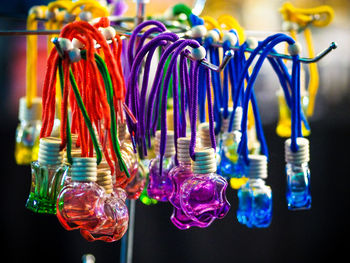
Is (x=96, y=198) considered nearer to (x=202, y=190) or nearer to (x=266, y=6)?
(x=202, y=190)

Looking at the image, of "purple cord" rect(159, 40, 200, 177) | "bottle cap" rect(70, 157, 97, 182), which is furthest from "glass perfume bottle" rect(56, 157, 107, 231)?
"purple cord" rect(159, 40, 200, 177)

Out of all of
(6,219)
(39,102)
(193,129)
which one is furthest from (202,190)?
(6,219)

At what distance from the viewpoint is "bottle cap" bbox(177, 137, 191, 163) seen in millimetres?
534

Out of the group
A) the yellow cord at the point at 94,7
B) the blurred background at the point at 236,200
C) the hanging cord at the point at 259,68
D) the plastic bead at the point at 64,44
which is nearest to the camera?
the plastic bead at the point at 64,44

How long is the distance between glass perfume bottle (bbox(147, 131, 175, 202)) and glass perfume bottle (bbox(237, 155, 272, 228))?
9 centimetres

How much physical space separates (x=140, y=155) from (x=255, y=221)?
6.1 inches

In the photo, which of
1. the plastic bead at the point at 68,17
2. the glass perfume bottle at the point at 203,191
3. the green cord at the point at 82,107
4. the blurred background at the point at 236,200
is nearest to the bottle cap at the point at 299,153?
the glass perfume bottle at the point at 203,191

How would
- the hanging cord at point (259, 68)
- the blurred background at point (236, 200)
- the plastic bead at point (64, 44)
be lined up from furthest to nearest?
the blurred background at point (236, 200)
the hanging cord at point (259, 68)
the plastic bead at point (64, 44)

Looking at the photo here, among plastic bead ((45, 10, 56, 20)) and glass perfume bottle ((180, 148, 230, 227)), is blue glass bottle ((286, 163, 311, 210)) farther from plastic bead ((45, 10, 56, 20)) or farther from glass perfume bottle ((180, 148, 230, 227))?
plastic bead ((45, 10, 56, 20))

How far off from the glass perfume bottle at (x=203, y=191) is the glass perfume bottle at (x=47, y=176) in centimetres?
12

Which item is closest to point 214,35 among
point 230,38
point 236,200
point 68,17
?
point 230,38

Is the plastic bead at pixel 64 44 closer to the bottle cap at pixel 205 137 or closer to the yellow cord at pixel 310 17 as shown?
the bottle cap at pixel 205 137

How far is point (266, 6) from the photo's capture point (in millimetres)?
1659

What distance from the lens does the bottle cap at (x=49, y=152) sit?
1.59ft
